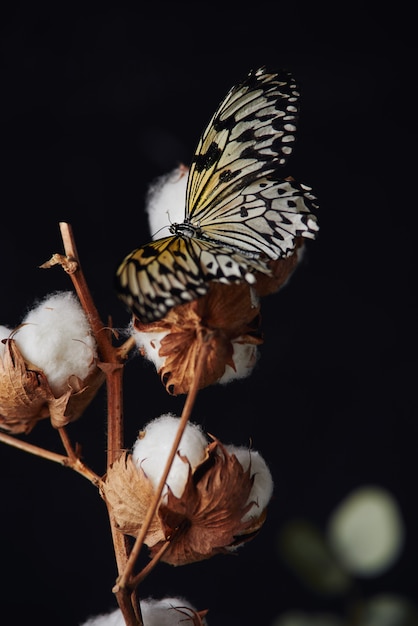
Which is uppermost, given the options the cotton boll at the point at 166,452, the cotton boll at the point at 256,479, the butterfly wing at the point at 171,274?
the butterfly wing at the point at 171,274

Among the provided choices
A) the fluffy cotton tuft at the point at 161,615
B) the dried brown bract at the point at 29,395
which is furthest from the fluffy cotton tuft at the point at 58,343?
the fluffy cotton tuft at the point at 161,615

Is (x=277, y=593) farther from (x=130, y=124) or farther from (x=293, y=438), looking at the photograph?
(x=130, y=124)

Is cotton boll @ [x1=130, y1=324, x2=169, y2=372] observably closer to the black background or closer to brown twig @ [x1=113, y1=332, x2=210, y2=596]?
brown twig @ [x1=113, y1=332, x2=210, y2=596]

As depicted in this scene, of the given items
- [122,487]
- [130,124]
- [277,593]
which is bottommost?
[277,593]

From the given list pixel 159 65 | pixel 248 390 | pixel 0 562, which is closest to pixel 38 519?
pixel 0 562

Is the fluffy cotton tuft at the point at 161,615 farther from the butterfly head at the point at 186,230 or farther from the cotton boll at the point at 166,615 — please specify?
the butterfly head at the point at 186,230

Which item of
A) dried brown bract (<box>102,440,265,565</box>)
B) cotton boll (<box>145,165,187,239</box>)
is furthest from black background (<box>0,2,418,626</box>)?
dried brown bract (<box>102,440,265,565</box>)
